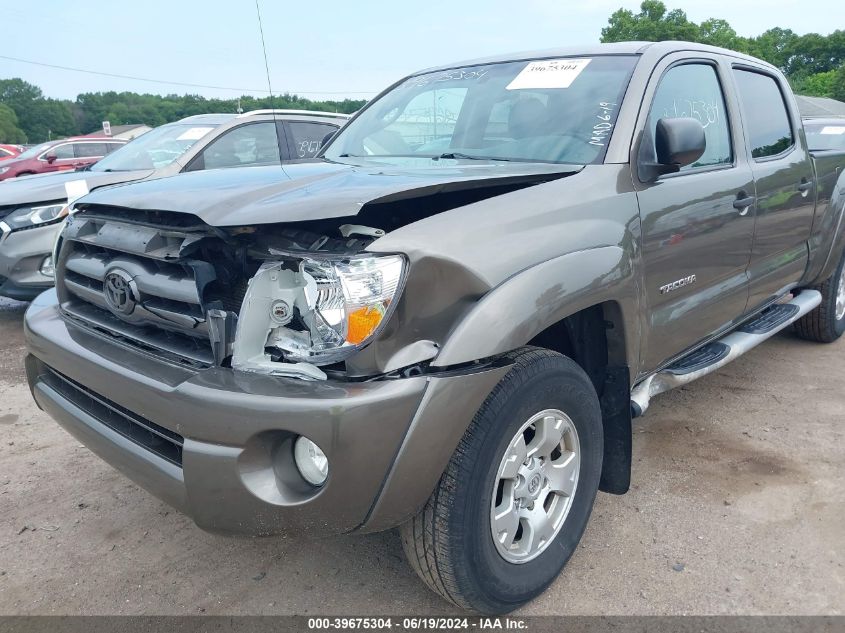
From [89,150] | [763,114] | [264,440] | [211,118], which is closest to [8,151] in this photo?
[89,150]

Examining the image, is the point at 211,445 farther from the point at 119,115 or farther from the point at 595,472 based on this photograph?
the point at 119,115

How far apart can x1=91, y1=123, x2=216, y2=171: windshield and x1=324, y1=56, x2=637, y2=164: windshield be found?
3.06m

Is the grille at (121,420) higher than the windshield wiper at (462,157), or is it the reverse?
the windshield wiper at (462,157)

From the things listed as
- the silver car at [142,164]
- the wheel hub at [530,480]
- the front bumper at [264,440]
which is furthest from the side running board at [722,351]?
the silver car at [142,164]

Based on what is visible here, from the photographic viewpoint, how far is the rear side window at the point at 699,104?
2.80m

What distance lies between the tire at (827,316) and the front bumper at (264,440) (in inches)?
150

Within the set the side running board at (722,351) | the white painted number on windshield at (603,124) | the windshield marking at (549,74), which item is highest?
the windshield marking at (549,74)

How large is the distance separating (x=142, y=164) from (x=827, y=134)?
6614mm

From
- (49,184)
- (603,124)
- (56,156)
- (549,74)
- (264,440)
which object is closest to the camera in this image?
(264,440)

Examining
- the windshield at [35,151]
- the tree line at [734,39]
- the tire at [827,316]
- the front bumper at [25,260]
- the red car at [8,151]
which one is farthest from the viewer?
the tree line at [734,39]

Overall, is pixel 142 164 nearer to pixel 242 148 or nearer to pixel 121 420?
pixel 242 148

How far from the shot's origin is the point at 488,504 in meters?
1.95

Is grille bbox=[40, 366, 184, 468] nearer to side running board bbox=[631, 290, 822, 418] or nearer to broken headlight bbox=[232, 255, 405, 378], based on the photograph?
broken headlight bbox=[232, 255, 405, 378]

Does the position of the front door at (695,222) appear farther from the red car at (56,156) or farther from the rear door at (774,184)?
the red car at (56,156)
